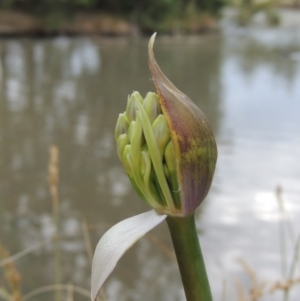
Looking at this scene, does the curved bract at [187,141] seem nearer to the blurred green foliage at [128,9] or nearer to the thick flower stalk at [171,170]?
the thick flower stalk at [171,170]

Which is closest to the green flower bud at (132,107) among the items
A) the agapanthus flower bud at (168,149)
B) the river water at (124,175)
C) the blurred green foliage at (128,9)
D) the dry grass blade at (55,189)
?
the agapanthus flower bud at (168,149)

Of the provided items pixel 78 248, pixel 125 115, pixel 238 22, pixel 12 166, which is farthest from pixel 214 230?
pixel 238 22

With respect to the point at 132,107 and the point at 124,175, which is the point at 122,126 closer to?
the point at 132,107

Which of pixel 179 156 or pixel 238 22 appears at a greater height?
pixel 179 156

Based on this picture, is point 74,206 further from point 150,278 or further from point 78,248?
point 150,278

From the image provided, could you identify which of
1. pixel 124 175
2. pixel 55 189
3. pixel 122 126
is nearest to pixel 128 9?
pixel 124 175


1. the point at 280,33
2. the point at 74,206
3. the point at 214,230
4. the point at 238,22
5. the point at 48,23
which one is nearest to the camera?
the point at 214,230

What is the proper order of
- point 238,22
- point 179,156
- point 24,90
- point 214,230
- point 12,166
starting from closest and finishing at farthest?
1. point 179,156
2. point 214,230
3. point 12,166
4. point 24,90
5. point 238,22
